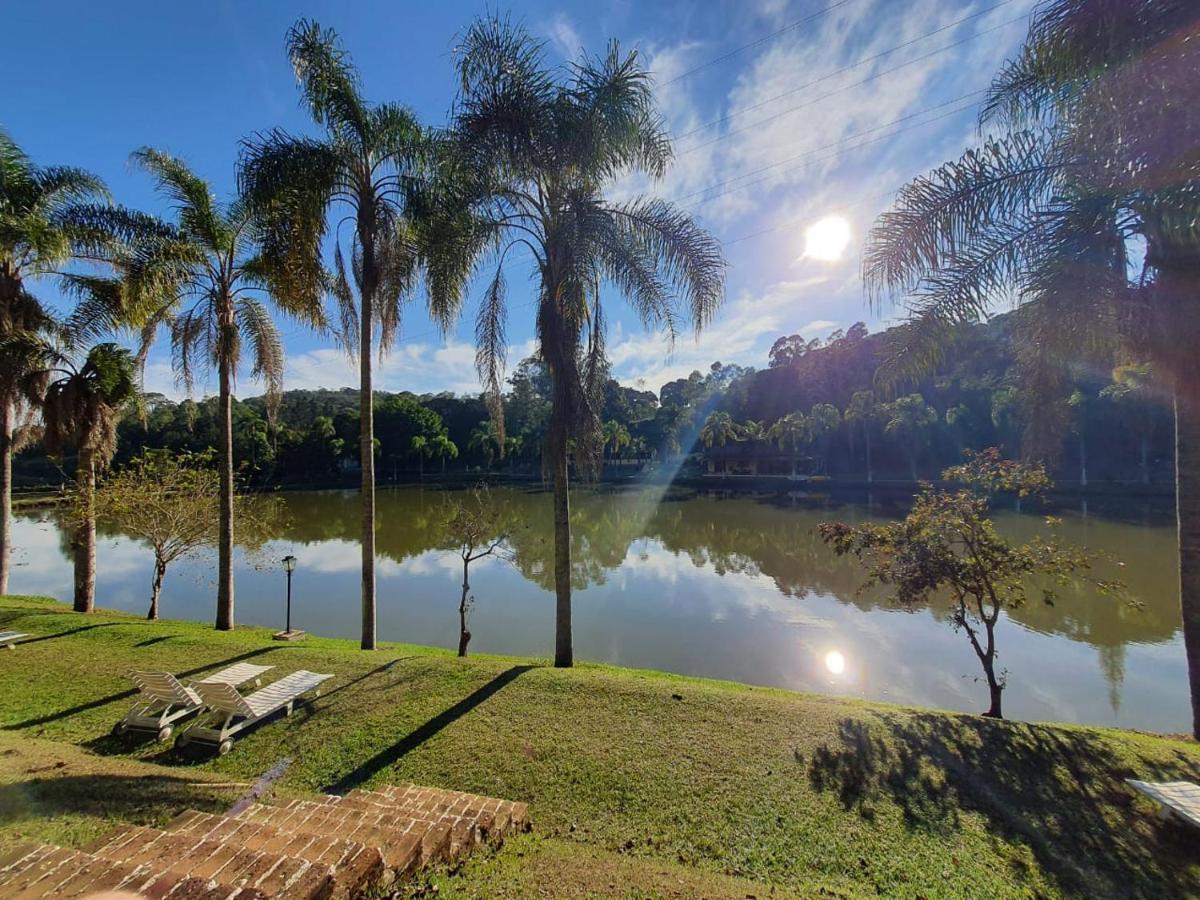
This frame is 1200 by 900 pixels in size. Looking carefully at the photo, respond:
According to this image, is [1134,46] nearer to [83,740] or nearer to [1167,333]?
[1167,333]

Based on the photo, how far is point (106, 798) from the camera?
3.43 metres

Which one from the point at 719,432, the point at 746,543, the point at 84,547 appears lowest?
the point at 746,543

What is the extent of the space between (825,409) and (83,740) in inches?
1806

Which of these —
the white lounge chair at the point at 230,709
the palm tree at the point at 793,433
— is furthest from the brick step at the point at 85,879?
the palm tree at the point at 793,433

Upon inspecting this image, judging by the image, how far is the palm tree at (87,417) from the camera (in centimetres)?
892

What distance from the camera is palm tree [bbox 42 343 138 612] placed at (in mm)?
8922

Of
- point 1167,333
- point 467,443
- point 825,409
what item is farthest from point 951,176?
point 467,443

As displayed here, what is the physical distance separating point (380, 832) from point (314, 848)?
1.56ft

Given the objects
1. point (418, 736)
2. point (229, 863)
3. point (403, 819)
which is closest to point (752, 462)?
point (418, 736)

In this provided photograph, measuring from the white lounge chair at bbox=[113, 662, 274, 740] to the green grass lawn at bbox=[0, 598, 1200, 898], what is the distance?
15cm

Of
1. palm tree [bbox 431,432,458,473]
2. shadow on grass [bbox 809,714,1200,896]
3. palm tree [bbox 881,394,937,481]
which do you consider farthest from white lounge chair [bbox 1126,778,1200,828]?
palm tree [bbox 431,432,458,473]

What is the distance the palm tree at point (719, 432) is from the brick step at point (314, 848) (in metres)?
48.1

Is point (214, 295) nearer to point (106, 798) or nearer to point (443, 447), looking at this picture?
point (106, 798)

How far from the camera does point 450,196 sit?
6.64 metres
